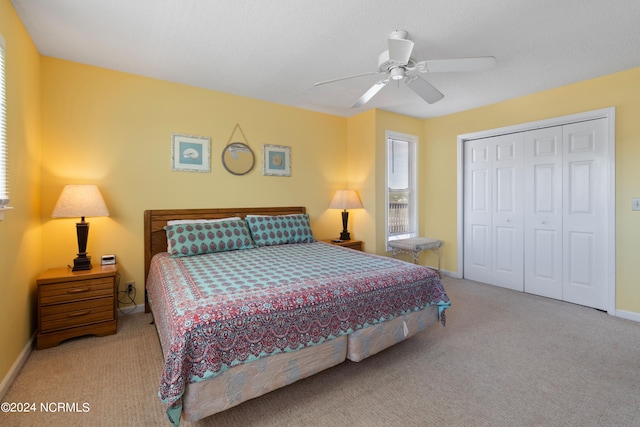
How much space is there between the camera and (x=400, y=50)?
200cm

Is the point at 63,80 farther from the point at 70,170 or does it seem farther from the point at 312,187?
the point at 312,187

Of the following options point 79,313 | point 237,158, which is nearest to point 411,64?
point 237,158

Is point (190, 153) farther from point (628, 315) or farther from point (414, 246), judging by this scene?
point (628, 315)

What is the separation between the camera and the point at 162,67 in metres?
2.98

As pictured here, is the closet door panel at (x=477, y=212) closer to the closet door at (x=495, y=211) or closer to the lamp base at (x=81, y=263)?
the closet door at (x=495, y=211)

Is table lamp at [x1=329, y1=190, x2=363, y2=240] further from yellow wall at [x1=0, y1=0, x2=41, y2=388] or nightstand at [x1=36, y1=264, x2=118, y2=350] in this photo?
yellow wall at [x1=0, y1=0, x2=41, y2=388]

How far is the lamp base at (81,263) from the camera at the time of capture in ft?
8.70

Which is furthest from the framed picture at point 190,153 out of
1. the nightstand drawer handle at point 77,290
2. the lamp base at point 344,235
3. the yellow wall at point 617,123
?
the yellow wall at point 617,123

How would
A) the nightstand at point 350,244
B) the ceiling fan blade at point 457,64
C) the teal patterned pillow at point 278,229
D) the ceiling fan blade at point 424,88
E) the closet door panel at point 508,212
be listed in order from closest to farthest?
the ceiling fan blade at point 457,64, the ceiling fan blade at point 424,88, the teal patterned pillow at point 278,229, the closet door panel at point 508,212, the nightstand at point 350,244

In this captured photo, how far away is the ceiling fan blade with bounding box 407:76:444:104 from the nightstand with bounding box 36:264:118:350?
3.06m

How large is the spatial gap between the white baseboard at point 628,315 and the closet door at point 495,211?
37.4 inches

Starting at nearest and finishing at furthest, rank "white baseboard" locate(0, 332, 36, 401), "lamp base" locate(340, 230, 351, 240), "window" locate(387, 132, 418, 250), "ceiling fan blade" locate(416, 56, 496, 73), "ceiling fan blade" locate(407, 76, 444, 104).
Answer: "white baseboard" locate(0, 332, 36, 401) → "ceiling fan blade" locate(416, 56, 496, 73) → "ceiling fan blade" locate(407, 76, 444, 104) → "lamp base" locate(340, 230, 351, 240) → "window" locate(387, 132, 418, 250)

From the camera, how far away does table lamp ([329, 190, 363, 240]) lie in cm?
428

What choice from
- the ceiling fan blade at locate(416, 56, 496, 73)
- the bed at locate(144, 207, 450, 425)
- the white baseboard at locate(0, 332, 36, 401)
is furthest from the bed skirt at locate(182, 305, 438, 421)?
the ceiling fan blade at locate(416, 56, 496, 73)
